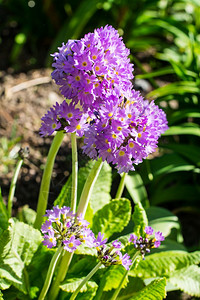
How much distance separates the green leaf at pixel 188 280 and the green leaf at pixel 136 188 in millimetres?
509

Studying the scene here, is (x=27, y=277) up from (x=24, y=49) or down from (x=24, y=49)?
down

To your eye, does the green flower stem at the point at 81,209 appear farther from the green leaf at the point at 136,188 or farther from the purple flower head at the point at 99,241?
the green leaf at the point at 136,188

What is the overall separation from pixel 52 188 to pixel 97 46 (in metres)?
0.89

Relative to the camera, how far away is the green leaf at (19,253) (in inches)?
62.4

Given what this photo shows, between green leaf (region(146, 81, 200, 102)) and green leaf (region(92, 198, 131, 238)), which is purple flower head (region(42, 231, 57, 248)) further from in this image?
green leaf (region(146, 81, 200, 102))

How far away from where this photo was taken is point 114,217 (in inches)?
71.8

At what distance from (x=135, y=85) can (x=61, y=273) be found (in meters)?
2.26

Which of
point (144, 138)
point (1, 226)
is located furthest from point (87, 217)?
point (144, 138)

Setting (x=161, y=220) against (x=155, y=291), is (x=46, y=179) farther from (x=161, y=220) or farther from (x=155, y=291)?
(x=161, y=220)

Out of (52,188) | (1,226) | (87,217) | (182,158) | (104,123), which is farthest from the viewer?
(182,158)

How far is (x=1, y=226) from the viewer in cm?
173

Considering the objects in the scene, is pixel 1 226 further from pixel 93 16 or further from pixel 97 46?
pixel 93 16

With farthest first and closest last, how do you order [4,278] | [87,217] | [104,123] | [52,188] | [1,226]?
[52,188], [87,217], [1,226], [4,278], [104,123]

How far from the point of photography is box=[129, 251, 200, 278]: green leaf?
1.75m
